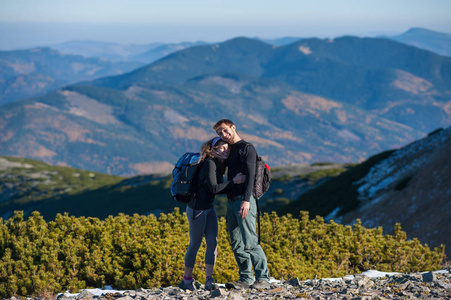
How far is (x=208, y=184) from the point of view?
28.7 feet

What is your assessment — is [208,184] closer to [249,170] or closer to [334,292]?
[249,170]

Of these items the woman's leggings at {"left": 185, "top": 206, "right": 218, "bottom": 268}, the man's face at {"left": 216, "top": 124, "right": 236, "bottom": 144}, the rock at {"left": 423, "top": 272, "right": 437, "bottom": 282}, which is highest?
the man's face at {"left": 216, "top": 124, "right": 236, "bottom": 144}

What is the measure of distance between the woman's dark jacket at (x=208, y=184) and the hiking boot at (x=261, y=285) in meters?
1.99

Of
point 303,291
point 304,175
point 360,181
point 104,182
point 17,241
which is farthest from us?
point 104,182

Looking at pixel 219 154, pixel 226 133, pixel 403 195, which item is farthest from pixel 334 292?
pixel 403 195

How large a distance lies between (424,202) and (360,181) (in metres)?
13.0

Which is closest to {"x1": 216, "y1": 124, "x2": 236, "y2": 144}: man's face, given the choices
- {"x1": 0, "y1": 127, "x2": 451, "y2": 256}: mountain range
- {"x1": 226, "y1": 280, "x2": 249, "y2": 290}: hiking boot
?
{"x1": 226, "y1": 280, "x2": 249, "y2": 290}: hiking boot

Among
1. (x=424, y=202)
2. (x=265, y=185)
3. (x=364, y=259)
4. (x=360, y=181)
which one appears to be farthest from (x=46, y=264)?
(x=360, y=181)

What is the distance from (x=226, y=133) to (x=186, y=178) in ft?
3.94

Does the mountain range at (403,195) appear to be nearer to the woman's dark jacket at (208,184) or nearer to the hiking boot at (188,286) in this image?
the hiking boot at (188,286)

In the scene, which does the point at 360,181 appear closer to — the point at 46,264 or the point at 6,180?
the point at 46,264

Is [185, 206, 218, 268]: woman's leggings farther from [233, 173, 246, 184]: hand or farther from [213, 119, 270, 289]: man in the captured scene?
[233, 173, 246, 184]: hand

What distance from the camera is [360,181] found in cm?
4294

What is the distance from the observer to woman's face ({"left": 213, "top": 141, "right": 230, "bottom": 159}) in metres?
8.92
